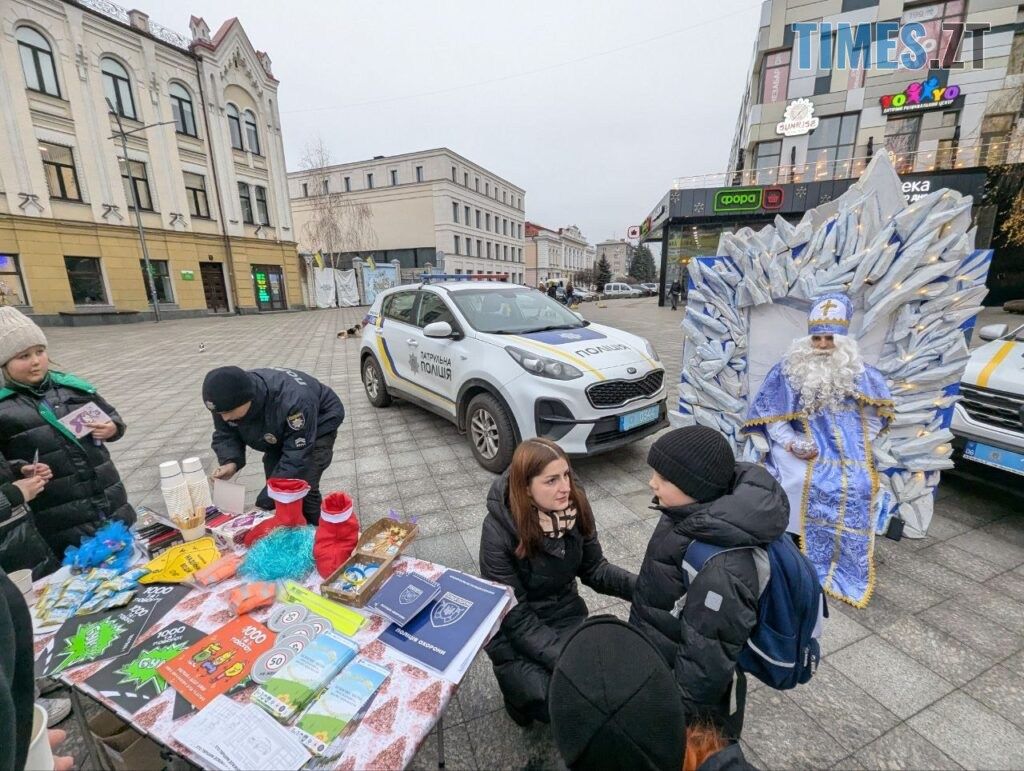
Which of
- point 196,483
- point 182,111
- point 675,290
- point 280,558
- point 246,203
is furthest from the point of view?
point 246,203

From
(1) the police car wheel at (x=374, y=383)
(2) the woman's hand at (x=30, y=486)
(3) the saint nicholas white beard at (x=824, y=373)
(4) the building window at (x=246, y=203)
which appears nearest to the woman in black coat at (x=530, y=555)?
(3) the saint nicholas white beard at (x=824, y=373)

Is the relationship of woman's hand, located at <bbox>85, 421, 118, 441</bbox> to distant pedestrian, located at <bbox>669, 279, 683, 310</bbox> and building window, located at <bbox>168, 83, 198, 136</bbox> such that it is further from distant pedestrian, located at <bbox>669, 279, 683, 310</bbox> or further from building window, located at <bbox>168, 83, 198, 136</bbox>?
building window, located at <bbox>168, 83, 198, 136</bbox>

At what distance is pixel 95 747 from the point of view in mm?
1537

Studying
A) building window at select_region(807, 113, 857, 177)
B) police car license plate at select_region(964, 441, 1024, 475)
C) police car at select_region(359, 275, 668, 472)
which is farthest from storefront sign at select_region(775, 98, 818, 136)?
police car license plate at select_region(964, 441, 1024, 475)

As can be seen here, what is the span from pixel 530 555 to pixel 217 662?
109 cm

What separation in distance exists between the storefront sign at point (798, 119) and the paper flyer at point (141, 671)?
81.6ft

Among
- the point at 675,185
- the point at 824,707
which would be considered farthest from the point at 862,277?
the point at 675,185

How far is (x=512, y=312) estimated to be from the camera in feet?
15.9

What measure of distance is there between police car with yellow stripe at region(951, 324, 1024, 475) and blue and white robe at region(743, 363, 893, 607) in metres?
1.38

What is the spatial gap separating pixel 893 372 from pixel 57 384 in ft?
16.5

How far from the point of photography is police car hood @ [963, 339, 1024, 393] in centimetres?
325

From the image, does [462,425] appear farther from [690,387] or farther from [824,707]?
[824,707]

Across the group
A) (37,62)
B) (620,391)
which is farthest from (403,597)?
(37,62)

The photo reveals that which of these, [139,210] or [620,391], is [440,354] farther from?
[139,210]
